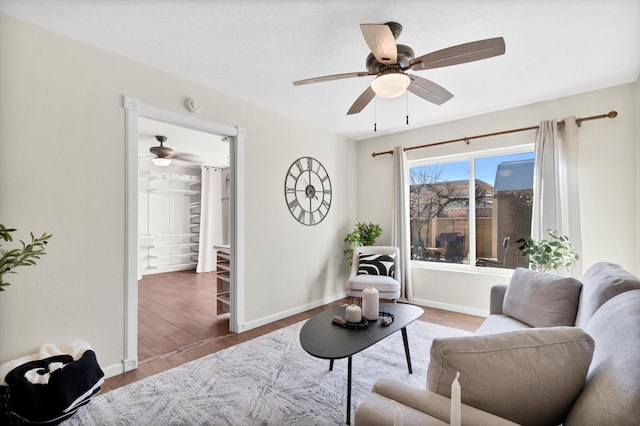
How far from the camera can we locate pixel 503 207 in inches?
149

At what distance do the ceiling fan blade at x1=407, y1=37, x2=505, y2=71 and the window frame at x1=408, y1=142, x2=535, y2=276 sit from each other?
2237mm

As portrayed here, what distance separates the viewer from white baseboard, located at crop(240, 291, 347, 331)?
338 centimetres

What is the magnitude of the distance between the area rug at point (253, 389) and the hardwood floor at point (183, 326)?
0.19m

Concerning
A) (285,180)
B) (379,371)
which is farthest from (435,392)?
(285,180)

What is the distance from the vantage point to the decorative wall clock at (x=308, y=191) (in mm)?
3934

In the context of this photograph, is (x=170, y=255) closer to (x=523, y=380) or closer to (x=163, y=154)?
(x=163, y=154)

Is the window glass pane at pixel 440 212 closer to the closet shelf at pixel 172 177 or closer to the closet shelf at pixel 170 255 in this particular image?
the closet shelf at pixel 172 177

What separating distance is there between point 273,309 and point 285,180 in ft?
5.30

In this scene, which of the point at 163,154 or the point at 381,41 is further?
the point at 163,154

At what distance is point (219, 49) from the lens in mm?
2369

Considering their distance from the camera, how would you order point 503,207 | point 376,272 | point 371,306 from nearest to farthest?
point 371,306, point 503,207, point 376,272

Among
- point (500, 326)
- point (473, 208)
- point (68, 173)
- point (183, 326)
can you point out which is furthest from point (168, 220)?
point (500, 326)

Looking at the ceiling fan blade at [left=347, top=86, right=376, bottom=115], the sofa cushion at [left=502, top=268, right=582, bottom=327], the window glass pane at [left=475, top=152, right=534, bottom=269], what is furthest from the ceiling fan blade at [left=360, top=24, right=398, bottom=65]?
the window glass pane at [left=475, top=152, right=534, bottom=269]

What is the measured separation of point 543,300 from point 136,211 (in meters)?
3.17
